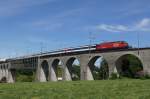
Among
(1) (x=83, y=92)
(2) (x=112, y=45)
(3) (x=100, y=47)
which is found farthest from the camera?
(3) (x=100, y=47)

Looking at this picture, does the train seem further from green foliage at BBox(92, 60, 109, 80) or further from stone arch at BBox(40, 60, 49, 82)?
stone arch at BBox(40, 60, 49, 82)

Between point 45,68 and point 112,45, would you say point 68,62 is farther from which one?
point 45,68

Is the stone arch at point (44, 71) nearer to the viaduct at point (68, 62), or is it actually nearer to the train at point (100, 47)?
the viaduct at point (68, 62)

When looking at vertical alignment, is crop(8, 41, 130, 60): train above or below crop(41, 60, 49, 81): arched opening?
above

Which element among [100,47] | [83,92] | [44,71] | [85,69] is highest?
[100,47]

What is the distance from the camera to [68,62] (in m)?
74.7

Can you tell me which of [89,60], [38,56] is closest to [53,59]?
[38,56]

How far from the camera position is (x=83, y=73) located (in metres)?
69.3

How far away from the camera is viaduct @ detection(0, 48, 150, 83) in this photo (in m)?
58.3

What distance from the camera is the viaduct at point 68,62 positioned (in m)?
58.3

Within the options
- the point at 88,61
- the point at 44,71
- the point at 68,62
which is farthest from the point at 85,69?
the point at 44,71

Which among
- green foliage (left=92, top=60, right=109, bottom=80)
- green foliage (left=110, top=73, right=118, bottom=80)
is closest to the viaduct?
green foliage (left=110, top=73, right=118, bottom=80)

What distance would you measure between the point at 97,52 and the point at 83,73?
18.0ft

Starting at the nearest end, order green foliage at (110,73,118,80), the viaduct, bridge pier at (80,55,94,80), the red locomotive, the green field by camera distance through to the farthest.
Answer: the green field
green foliage at (110,73,118,80)
the viaduct
the red locomotive
bridge pier at (80,55,94,80)
